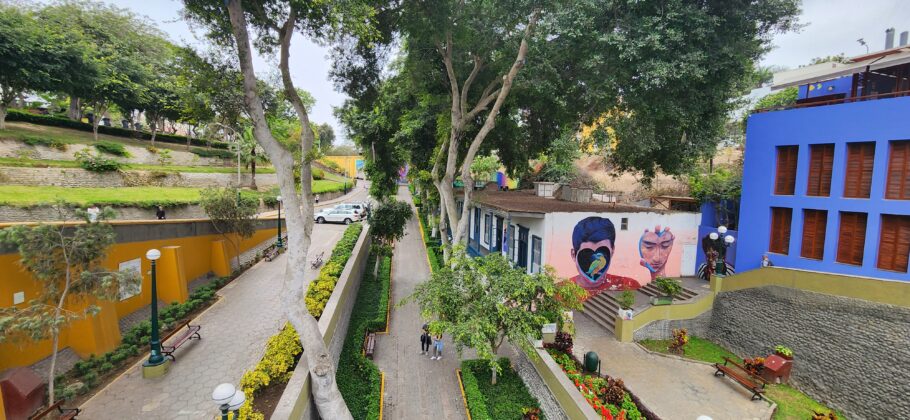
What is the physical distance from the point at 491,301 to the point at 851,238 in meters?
11.7

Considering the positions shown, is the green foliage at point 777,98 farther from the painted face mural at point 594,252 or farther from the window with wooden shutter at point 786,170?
the painted face mural at point 594,252

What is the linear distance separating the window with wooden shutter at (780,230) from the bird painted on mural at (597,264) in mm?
5769

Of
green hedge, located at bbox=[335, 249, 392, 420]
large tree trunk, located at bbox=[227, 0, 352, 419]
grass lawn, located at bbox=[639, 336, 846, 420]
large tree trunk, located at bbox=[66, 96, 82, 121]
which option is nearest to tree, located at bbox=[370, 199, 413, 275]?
green hedge, located at bbox=[335, 249, 392, 420]

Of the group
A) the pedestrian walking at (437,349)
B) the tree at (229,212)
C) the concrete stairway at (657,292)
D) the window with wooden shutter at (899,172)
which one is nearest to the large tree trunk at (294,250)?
the pedestrian walking at (437,349)

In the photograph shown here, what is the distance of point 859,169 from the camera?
11617 millimetres

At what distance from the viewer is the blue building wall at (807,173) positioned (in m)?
11.0

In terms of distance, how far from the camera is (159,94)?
107 feet

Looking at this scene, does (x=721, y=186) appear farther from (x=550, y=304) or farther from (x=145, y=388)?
(x=145, y=388)

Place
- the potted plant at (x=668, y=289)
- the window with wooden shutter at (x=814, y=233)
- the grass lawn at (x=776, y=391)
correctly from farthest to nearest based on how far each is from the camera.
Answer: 1. the potted plant at (x=668, y=289)
2. the window with wooden shutter at (x=814, y=233)
3. the grass lawn at (x=776, y=391)

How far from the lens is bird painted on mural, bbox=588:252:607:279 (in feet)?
49.9

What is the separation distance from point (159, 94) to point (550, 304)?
38.0 m

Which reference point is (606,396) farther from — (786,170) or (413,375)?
(786,170)

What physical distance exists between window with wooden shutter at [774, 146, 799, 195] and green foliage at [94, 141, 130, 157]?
121ft

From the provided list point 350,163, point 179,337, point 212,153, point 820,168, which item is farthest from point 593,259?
point 350,163
